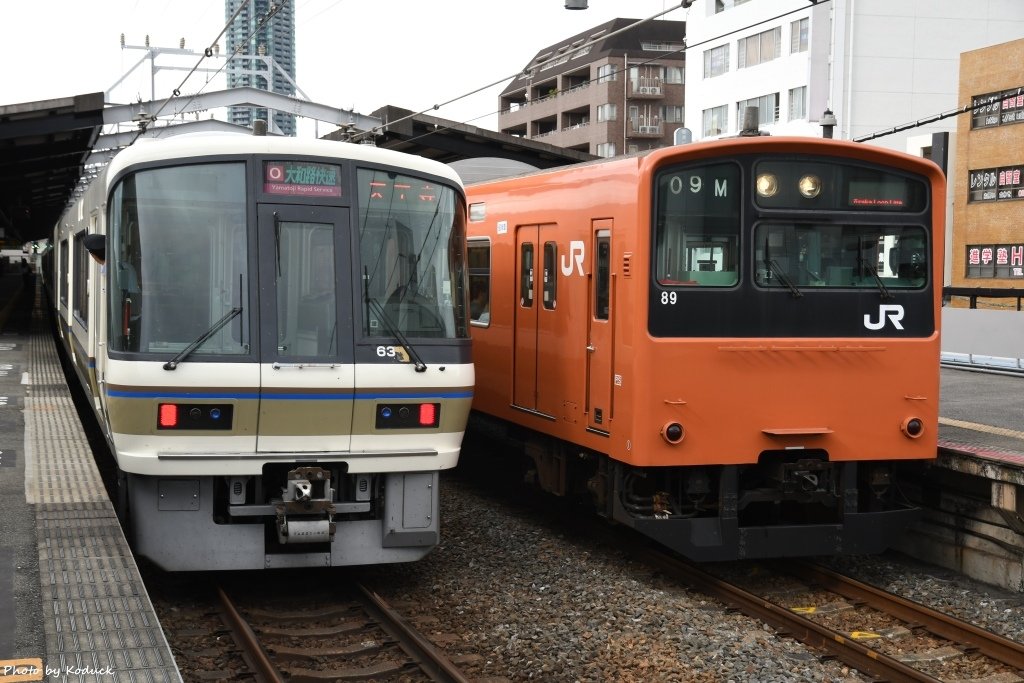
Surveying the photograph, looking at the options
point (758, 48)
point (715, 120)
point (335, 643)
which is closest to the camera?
point (335, 643)

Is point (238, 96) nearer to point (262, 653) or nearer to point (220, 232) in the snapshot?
point (220, 232)

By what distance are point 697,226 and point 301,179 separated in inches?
108

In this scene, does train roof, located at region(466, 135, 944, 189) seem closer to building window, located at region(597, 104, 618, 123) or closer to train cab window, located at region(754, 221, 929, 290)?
train cab window, located at region(754, 221, 929, 290)

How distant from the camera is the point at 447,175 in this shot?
784cm

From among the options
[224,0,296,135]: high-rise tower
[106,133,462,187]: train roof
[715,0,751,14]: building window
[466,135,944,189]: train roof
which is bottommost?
[106,133,462,187]: train roof

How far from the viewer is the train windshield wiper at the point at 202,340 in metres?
6.92

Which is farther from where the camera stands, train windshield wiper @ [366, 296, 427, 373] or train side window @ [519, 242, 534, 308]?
train side window @ [519, 242, 534, 308]

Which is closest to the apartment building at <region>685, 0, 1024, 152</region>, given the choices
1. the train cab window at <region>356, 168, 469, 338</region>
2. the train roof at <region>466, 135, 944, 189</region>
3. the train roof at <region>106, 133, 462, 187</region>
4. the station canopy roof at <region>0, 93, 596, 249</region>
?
the station canopy roof at <region>0, 93, 596, 249</region>

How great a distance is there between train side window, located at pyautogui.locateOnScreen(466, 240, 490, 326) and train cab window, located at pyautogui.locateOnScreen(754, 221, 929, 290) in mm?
3624

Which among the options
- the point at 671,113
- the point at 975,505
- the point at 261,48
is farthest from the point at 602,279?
the point at 671,113

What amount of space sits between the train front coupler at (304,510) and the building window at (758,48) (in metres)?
37.9

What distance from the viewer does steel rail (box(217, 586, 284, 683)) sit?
6.18 meters

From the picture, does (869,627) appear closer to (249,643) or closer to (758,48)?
(249,643)

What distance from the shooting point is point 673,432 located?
7.89 meters
